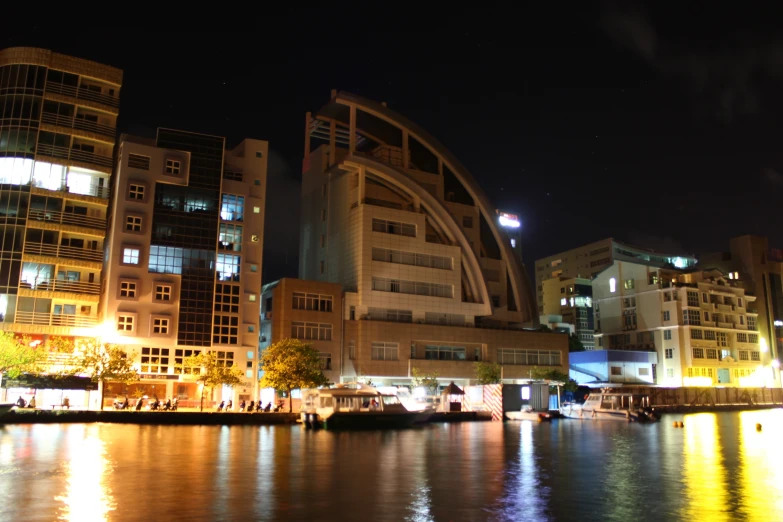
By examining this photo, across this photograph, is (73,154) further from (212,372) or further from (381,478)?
(381,478)

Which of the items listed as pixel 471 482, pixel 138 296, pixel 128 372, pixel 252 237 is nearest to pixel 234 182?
pixel 252 237

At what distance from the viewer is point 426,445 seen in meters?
45.2

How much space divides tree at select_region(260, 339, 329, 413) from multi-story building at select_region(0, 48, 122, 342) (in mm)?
21966

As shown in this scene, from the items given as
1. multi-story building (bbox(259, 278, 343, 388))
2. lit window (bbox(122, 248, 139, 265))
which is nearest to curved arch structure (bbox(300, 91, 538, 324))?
multi-story building (bbox(259, 278, 343, 388))

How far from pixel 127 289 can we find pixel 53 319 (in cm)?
855

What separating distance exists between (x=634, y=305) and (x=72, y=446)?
119 metres

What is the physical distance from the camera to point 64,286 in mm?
81750

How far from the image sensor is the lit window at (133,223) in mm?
85375


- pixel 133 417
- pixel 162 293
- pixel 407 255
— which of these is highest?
pixel 407 255

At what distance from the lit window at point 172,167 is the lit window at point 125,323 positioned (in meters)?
19.2

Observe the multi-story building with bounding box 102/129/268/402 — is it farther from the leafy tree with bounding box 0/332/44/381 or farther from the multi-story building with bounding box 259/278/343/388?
the leafy tree with bounding box 0/332/44/381

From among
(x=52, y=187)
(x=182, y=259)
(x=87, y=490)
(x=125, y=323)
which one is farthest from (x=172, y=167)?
(x=87, y=490)

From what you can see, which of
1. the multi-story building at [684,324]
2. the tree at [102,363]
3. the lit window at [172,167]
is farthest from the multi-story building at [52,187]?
the multi-story building at [684,324]

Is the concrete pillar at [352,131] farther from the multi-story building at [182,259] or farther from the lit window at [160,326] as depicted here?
the lit window at [160,326]
